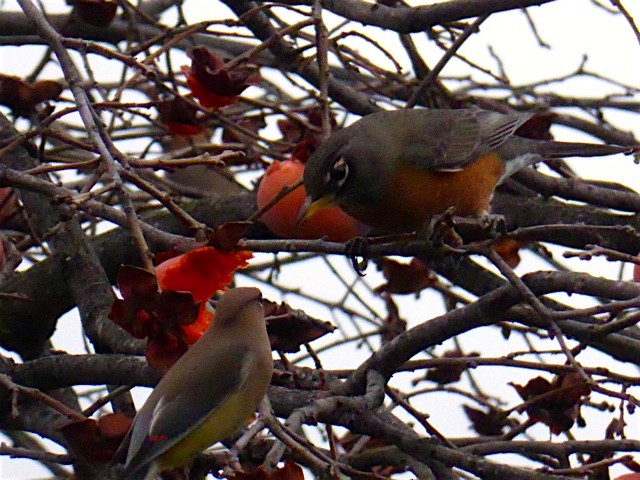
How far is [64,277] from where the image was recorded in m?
3.02

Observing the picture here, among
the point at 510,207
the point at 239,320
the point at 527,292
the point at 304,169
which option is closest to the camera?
the point at 527,292

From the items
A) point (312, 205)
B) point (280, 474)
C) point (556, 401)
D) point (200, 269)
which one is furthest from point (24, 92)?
point (556, 401)

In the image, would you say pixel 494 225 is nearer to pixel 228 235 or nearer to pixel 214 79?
pixel 228 235

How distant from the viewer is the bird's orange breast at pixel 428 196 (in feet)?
9.64

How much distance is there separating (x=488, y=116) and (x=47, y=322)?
1.60 m

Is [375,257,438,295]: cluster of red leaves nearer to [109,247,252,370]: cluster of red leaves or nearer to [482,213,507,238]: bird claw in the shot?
[482,213,507,238]: bird claw

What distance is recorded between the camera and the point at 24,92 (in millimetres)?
2729

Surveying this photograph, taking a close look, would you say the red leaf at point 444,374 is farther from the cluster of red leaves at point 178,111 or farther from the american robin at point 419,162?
the cluster of red leaves at point 178,111

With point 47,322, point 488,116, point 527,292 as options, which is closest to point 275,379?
point 527,292

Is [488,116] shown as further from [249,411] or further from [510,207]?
[249,411]

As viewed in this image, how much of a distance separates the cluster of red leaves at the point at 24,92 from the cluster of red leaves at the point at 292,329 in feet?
2.98

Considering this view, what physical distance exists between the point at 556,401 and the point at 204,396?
35.2 inches

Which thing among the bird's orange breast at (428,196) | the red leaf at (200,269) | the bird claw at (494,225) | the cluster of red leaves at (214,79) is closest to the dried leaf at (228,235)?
the red leaf at (200,269)

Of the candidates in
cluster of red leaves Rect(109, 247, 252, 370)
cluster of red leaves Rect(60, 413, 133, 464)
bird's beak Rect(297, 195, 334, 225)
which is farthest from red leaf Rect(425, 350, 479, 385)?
cluster of red leaves Rect(60, 413, 133, 464)
